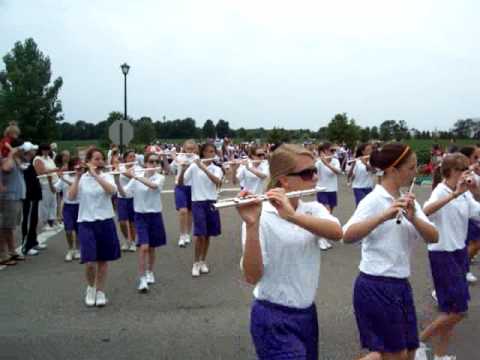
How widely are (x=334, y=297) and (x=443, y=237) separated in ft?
6.91

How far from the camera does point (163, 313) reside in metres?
5.52

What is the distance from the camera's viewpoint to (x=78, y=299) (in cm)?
612

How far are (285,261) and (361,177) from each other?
717 centimetres

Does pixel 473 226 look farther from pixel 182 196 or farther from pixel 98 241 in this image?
pixel 182 196

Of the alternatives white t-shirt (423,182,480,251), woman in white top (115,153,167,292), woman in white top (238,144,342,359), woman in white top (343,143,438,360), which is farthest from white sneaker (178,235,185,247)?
woman in white top (238,144,342,359)

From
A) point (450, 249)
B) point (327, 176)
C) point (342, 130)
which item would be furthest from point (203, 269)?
point (342, 130)

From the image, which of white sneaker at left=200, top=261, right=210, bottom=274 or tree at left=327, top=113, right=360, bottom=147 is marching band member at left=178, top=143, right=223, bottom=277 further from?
tree at left=327, top=113, right=360, bottom=147

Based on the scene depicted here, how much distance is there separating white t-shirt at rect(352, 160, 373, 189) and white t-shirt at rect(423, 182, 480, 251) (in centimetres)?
491

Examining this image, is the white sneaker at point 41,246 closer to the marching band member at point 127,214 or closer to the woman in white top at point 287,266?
the marching band member at point 127,214

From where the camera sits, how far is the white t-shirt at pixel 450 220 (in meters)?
4.16

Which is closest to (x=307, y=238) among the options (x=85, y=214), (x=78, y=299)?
(x=85, y=214)

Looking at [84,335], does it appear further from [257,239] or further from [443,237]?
[443,237]

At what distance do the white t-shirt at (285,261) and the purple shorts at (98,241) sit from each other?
3715 millimetres

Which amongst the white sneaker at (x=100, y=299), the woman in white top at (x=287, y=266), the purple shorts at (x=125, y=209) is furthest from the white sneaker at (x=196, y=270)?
the woman in white top at (x=287, y=266)
